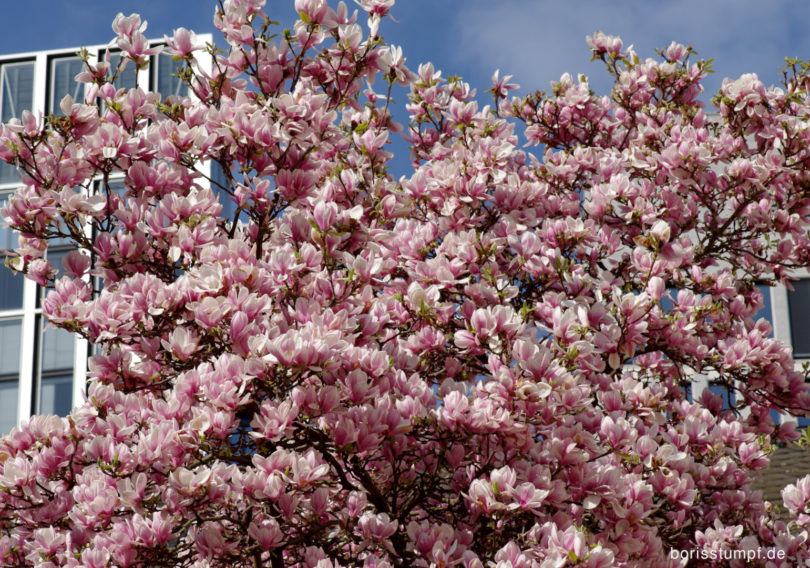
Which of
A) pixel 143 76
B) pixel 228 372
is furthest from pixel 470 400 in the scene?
pixel 143 76

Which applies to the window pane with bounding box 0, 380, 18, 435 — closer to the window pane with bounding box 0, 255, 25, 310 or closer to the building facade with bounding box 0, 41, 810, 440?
the building facade with bounding box 0, 41, 810, 440

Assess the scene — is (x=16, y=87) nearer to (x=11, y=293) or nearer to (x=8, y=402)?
(x=11, y=293)

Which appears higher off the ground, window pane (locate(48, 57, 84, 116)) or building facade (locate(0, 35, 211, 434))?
window pane (locate(48, 57, 84, 116))

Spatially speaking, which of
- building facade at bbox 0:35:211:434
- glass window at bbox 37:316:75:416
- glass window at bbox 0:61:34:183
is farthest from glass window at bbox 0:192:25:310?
glass window at bbox 0:61:34:183

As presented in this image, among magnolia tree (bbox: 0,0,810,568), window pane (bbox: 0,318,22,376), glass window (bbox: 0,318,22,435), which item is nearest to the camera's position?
magnolia tree (bbox: 0,0,810,568)

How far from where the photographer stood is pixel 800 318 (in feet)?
62.4

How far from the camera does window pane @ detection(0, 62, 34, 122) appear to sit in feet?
86.8

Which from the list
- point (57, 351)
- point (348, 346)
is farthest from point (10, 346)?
point (348, 346)

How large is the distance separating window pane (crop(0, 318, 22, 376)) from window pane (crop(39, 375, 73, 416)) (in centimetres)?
98

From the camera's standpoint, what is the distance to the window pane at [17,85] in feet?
86.8

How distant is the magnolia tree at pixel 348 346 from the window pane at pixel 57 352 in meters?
19.9

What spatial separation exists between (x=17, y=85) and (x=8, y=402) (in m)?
8.97

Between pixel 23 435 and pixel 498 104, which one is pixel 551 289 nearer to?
pixel 498 104

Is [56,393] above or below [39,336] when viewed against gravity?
below
